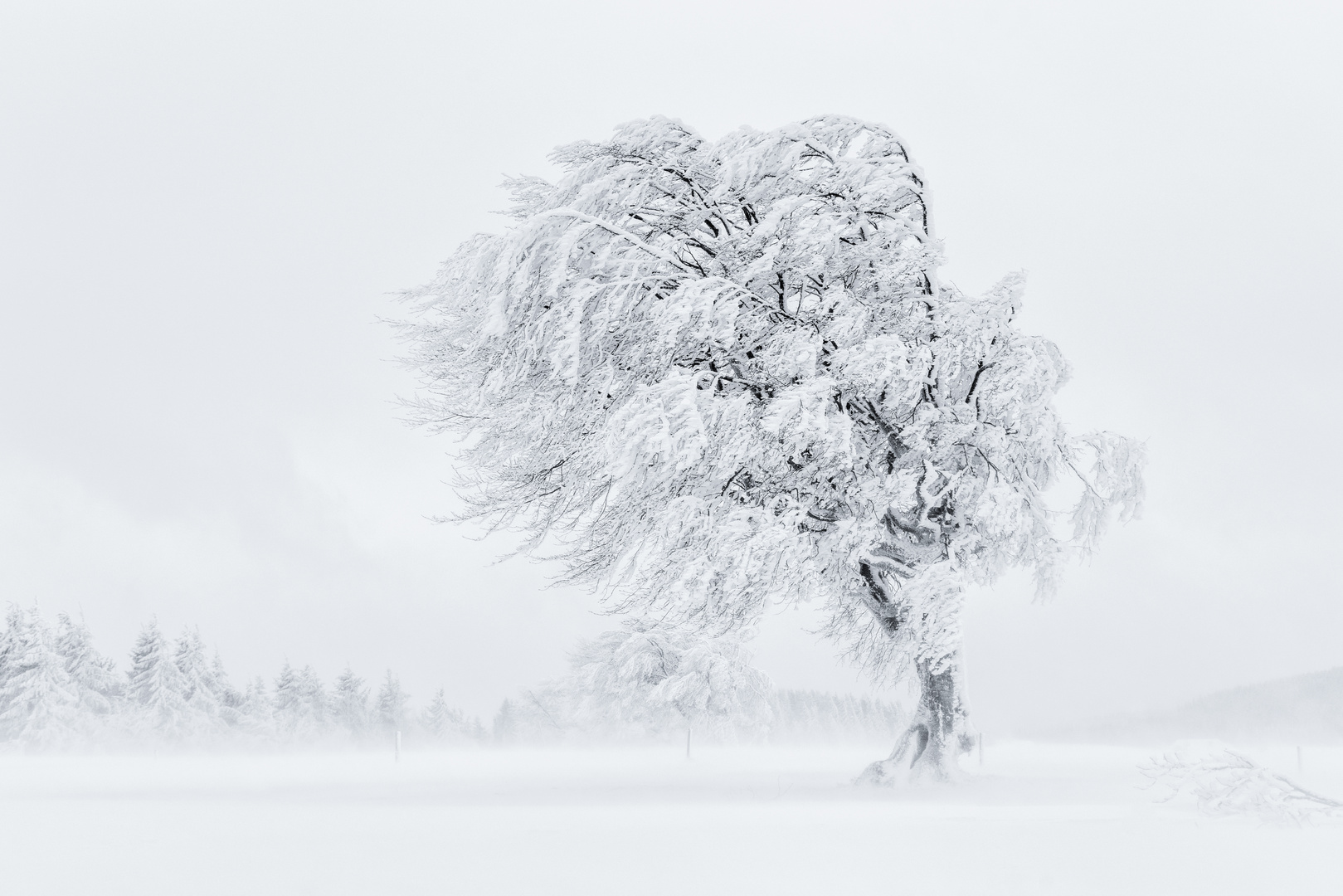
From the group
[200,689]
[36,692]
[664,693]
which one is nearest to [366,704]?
[200,689]

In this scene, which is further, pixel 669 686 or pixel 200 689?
pixel 200 689

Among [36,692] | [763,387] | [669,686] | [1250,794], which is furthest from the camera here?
[36,692]

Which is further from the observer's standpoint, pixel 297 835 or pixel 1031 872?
pixel 297 835

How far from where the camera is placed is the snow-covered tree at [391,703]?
165 feet

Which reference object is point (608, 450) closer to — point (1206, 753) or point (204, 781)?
point (1206, 753)

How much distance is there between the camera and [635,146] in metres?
13.0

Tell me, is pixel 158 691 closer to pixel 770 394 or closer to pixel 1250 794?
pixel 770 394

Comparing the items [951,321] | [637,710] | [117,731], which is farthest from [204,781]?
[117,731]

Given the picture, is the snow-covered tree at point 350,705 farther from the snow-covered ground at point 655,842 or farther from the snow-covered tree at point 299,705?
the snow-covered ground at point 655,842

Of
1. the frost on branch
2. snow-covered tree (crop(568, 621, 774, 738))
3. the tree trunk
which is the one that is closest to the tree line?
snow-covered tree (crop(568, 621, 774, 738))

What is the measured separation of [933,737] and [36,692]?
121 ft

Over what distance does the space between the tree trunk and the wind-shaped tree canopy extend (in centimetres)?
53

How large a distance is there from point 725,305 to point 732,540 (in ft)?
8.87

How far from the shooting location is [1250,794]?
8.45m
